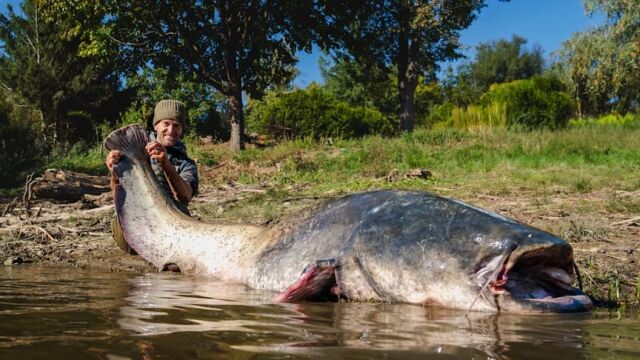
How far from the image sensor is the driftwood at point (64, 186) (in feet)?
29.7

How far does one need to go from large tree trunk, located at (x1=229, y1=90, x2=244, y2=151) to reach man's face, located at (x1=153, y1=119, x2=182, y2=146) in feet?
43.8

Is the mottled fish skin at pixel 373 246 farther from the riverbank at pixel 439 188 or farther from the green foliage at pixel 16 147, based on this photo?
the green foliage at pixel 16 147

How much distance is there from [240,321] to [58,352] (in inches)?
35.2

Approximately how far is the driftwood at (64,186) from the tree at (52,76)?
53.4 ft

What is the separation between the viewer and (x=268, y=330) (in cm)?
256

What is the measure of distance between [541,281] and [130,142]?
3228 mm

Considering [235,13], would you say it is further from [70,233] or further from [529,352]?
[529,352]

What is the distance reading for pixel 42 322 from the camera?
2639mm

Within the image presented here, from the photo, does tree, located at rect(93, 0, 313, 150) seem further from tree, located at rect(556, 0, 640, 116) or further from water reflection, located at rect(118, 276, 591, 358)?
water reflection, located at rect(118, 276, 591, 358)

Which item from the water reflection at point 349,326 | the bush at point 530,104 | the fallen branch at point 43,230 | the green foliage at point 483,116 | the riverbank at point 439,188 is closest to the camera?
the water reflection at point 349,326

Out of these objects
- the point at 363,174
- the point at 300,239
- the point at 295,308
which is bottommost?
the point at 295,308

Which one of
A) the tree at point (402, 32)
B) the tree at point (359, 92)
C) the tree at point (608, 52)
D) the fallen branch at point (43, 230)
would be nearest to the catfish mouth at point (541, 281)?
the fallen branch at point (43, 230)

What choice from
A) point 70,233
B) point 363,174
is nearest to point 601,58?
point 363,174

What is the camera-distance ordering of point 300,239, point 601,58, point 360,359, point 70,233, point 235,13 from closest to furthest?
point 360,359 → point 300,239 → point 70,233 → point 235,13 → point 601,58
